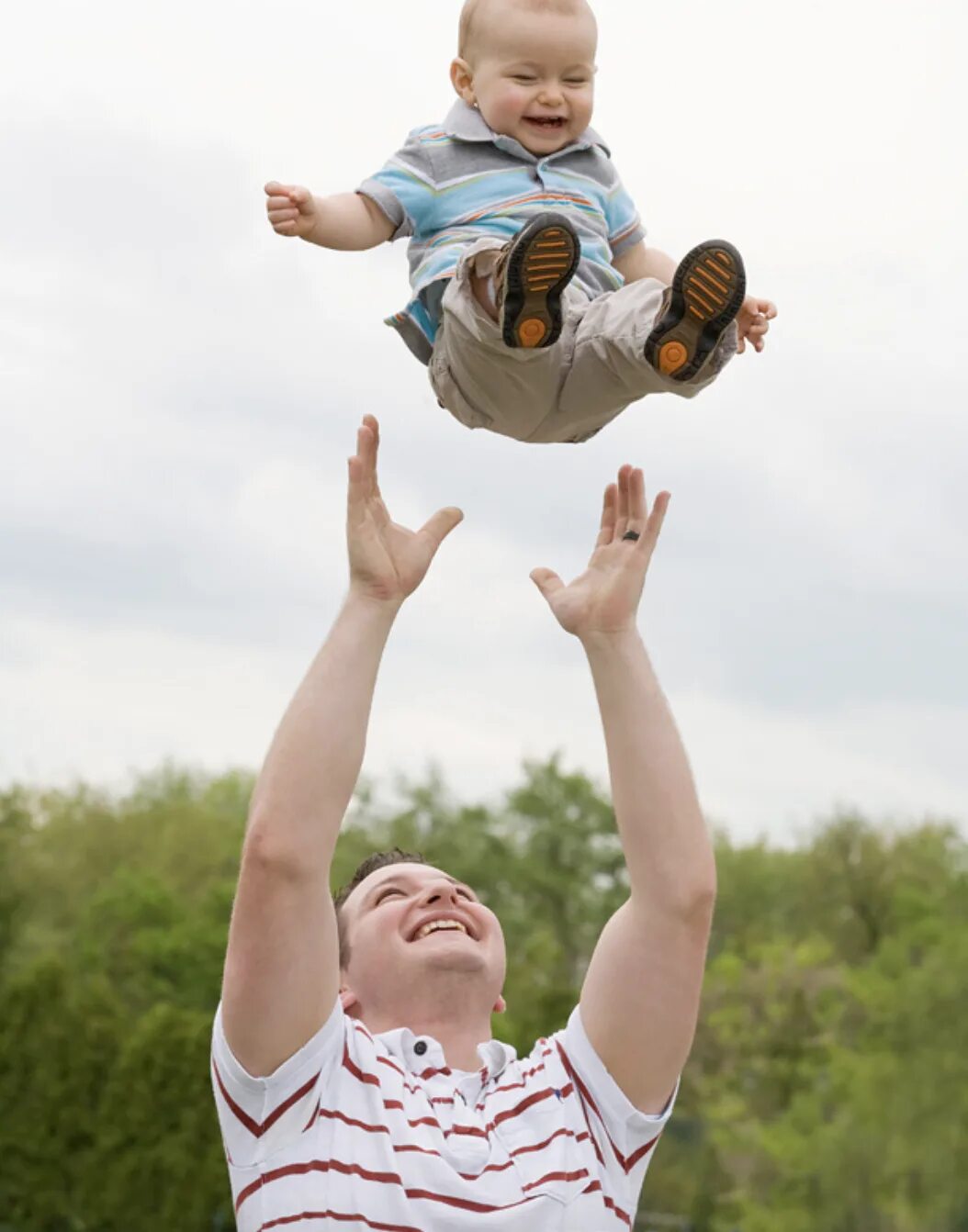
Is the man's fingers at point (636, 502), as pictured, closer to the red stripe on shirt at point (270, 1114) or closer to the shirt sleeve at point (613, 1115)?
the shirt sleeve at point (613, 1115)

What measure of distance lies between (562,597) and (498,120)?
4.53 feet

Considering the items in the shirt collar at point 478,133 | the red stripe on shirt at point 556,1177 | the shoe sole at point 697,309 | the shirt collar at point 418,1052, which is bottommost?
the red stripe on shirt at point 556,1177

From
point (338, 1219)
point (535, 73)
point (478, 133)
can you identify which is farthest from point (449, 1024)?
point (535, 73)

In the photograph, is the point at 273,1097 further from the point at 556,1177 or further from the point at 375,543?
the point at 375,543

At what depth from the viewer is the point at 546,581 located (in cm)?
587

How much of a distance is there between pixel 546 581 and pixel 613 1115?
150 centimetres

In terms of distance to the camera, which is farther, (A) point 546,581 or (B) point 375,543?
(A) point 546,581

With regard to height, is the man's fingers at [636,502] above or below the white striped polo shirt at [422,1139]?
above

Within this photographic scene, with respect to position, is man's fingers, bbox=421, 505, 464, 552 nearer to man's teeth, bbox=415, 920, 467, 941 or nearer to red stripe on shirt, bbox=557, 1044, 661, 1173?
man's teeth, bbox=415, 920, 467, 941

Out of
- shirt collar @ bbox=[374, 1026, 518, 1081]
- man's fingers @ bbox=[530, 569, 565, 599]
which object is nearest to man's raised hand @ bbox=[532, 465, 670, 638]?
man's fingers @ bbox=[530, 569, 565, 599]

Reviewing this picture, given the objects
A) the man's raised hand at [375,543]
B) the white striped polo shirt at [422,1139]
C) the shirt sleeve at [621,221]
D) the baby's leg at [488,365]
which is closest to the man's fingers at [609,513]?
the baby's leg at [488,365]

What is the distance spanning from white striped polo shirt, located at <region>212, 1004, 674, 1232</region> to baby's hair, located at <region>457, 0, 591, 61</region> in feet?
9.08

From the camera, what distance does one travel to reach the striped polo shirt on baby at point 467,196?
5801 mm

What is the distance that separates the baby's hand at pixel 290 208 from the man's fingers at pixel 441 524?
2.81 ft
